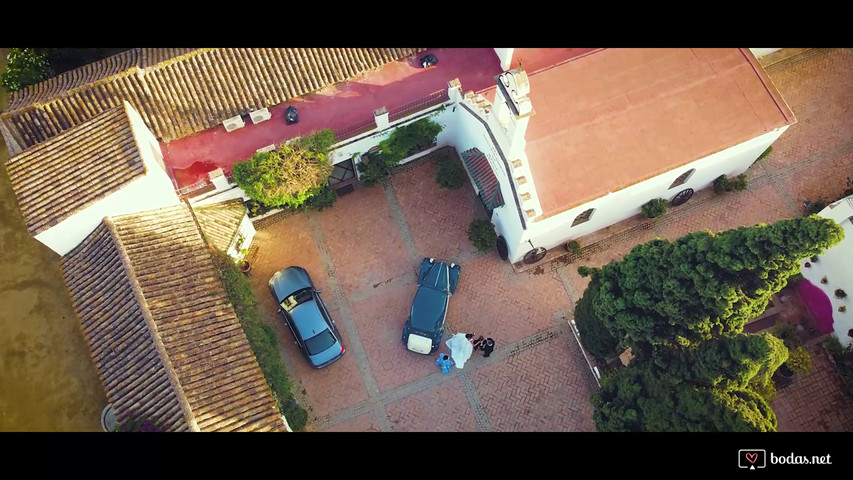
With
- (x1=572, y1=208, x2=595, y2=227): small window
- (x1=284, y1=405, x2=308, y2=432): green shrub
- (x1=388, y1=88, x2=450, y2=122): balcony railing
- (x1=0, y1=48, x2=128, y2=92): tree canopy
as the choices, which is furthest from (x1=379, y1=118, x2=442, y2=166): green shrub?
(x1=0, y1=48, x2=128, y2=92): tree canopy

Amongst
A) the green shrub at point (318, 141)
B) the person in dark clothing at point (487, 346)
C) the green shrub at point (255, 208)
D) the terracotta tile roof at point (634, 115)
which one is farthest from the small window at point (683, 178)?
the green shrub at point (255, 208)

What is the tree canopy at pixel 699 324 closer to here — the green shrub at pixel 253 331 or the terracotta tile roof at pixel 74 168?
the green shrub at pixel 253 331

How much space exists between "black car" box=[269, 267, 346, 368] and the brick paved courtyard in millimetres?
897

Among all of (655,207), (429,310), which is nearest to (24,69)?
(429,310)

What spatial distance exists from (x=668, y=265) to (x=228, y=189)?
57.9 feet

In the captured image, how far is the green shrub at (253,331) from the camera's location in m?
23.4

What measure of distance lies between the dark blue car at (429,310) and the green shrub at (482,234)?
1841mm

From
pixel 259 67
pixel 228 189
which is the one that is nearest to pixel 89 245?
pixel 228 189

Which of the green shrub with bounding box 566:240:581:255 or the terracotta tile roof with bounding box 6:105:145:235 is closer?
the terracotta tile roof with bounding box 6:105:145:235

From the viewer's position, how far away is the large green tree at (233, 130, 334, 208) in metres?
24.5

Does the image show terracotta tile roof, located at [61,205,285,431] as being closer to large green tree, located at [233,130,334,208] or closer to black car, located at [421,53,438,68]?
large green tree, located at [233,130,334,208]

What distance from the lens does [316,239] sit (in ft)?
94.8

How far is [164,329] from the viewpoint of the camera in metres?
21.6

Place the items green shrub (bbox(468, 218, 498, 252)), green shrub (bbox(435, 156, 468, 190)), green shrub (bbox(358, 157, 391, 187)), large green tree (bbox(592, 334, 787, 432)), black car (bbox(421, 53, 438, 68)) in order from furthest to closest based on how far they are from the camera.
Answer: green shrub (bbox(435, 156, 468, 190))
green shrub (bbox(358, 157, 391, 187))
green shrub (bbox(468, 218, 498, 252))
black car (bbox(421, 53, 438, 68))
large green tree (bbox(592, 334, 787, 432))
